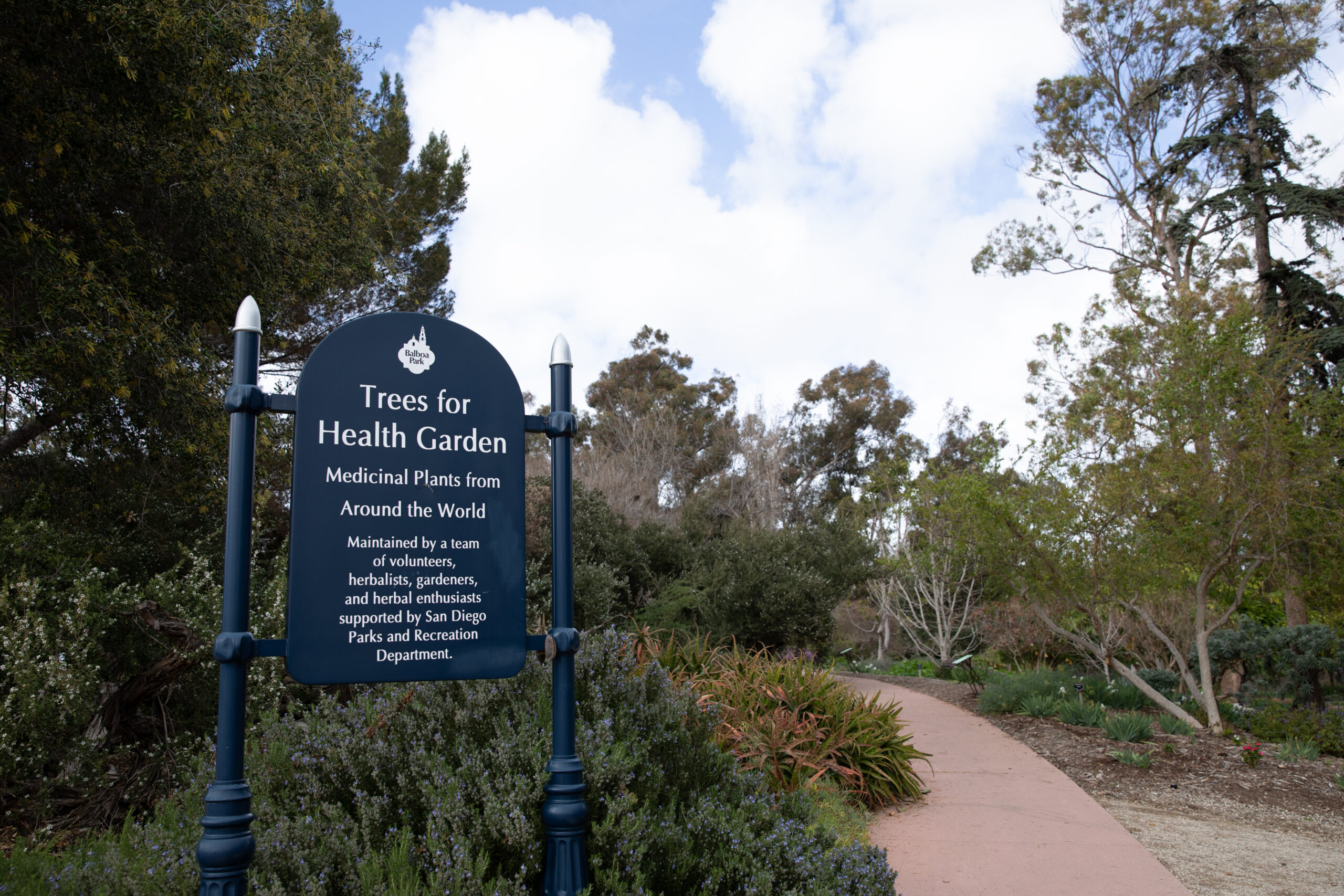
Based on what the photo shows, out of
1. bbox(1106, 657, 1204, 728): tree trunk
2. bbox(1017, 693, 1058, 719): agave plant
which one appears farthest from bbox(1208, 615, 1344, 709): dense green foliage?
bbox(1017, 693, 1058, 719): agave plant

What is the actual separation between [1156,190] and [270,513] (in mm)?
19340

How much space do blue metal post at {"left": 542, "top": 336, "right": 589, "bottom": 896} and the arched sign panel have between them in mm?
153

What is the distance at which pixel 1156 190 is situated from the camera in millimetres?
18297

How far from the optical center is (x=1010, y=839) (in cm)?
468

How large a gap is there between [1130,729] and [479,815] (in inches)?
271

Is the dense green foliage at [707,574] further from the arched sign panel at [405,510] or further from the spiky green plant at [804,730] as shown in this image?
the arched sign panel at [405,510]

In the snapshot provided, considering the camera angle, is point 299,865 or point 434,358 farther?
point 434,358

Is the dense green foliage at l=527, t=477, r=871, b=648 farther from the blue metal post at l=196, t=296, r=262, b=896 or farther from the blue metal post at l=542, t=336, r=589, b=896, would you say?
the blue metal post at l=196, t=296, r=262, b=896

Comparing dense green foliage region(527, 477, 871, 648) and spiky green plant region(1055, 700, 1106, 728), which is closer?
spiky green plant region(1055, 700, 1106, 728)

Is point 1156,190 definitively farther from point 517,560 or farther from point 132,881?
point 132,881

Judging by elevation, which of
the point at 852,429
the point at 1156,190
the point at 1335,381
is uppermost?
the point at 1156,190

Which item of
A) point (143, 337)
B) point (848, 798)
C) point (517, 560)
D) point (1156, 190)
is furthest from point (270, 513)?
point (1156, 190)

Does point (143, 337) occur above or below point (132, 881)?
above

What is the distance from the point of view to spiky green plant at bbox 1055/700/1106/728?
8.17m
